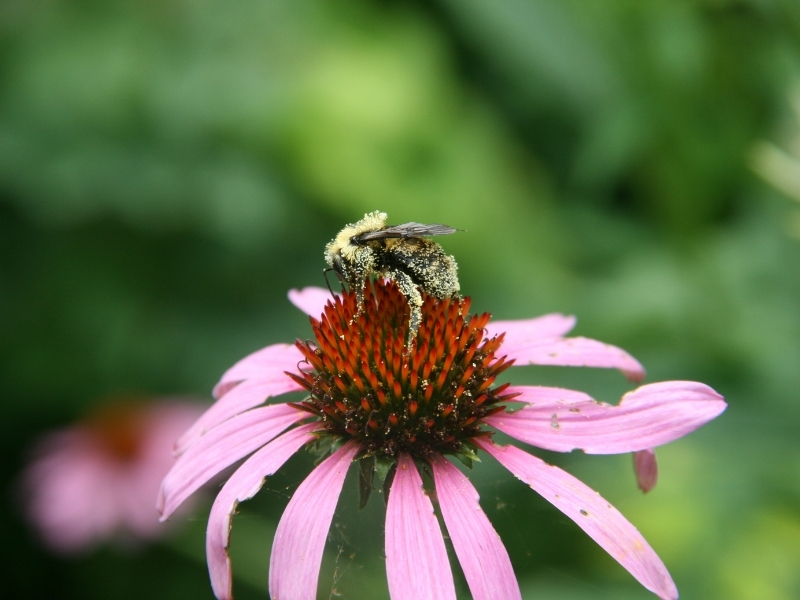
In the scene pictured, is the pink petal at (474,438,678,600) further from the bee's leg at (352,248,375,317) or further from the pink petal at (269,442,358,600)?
the bee's leg at (352,248,375,317)

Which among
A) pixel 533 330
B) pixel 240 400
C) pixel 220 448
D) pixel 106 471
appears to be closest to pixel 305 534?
pixel 220 448

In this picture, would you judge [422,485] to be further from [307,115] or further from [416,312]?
[307,115]

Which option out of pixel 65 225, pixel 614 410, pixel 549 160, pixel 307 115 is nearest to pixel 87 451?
pixel 65 225

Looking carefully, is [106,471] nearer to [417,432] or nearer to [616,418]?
[417,432]

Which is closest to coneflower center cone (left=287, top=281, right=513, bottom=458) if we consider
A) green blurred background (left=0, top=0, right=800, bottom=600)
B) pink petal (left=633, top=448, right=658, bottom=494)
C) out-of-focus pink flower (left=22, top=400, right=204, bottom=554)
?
pink petal (left=633, top=448, right=658, bottom=494)

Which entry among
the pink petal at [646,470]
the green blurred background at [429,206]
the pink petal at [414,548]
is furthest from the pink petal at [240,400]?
the green blurred background at [429,206]

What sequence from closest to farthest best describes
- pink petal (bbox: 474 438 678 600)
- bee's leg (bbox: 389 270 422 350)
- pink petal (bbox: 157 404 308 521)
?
pink petal (bbox: 474 438 678 600), pink petal (bbox: 157 404 308 521), bee's leg (bbox: 389 270 422 350)
